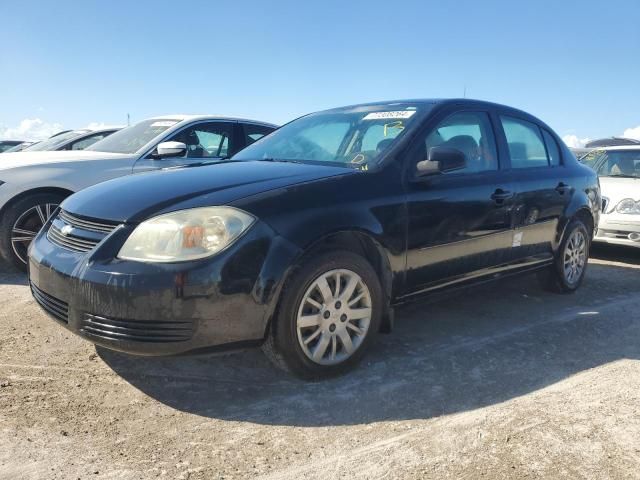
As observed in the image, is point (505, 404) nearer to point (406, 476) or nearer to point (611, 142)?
point (406, 476)

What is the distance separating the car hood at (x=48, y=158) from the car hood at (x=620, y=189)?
5831mm

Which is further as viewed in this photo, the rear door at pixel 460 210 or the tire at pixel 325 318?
the rear door at pixel 460 210

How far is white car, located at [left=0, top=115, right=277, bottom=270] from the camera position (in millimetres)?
5027

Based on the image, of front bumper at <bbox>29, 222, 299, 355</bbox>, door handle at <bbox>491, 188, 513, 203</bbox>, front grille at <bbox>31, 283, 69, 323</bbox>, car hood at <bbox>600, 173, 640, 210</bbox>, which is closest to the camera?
front bumper at <bbox>29, 222, 299, 355</bbox>

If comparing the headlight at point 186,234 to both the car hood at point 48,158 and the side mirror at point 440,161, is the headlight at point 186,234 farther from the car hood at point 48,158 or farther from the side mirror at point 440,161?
the car hood at point 48,158

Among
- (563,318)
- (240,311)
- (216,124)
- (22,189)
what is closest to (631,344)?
(563,318)

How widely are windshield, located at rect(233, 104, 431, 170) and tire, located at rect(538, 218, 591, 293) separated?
6.64 feet

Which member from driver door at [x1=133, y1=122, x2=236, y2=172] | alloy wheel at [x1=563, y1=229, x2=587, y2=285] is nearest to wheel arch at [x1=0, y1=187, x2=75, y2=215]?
driver door at [x1=133, y1=122, x2=236, y2=172]

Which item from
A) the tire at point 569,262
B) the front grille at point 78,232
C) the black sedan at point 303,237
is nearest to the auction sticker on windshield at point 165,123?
the black sedan at point 303,237

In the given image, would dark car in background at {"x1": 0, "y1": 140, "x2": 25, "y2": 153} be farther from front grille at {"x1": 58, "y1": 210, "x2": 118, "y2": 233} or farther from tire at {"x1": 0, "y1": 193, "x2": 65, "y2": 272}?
front grille at {"x1": 58, "y1": 210, "x2": 118, "y2": 233}

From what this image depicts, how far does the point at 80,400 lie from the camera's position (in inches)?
109

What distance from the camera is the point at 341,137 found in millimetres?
3859

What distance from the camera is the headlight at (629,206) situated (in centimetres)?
661

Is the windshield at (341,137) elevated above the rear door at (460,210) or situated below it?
above
